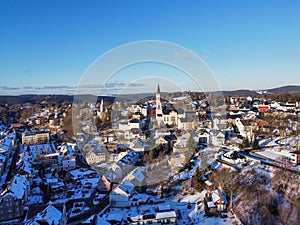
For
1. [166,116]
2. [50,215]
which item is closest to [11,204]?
[50,215]

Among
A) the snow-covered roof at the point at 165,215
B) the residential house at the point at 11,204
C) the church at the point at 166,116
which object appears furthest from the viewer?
the church at the point at 166,116

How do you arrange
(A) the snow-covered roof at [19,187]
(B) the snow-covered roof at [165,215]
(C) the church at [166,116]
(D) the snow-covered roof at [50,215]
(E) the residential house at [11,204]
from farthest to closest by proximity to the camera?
(C) the church at [166,116], (A) the snow-covered roof at [19,187], (E) the residential house at [11,204], (B) the snow-covered roof at [165,215], (D) the snow-covered roof at [50,215]

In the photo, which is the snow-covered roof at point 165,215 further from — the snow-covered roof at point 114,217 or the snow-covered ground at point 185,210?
the snow-covered roof at point 114,217

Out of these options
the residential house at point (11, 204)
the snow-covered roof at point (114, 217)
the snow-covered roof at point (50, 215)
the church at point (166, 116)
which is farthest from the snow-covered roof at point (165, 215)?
the church at point (166, 116)

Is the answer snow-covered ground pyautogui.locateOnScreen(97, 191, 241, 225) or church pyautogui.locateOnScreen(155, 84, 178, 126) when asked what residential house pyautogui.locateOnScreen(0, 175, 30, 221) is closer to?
snow-covered ground pyautogui.locateOnScreen(97, 191, 241, 225)

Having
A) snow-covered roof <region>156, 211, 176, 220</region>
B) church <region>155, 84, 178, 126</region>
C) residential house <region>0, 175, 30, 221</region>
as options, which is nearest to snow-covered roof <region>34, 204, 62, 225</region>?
residential house <region>0, 175, 30, 221</region>

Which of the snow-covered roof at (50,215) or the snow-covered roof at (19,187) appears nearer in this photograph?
the snow-covered roof at (50,215)

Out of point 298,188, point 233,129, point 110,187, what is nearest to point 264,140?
point 233,129

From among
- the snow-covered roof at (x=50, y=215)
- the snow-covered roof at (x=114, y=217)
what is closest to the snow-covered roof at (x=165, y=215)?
the snow-covered roof at (x=114, y=217)

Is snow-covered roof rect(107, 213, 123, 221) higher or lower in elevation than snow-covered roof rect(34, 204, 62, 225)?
lower

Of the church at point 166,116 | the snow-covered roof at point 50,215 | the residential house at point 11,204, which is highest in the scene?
the church at point 166,116

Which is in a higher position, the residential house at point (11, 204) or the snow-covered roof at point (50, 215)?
the snow-covered roof at point (50, 215)

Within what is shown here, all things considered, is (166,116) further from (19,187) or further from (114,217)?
(114,217)

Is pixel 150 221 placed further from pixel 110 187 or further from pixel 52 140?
pixel 52 140
